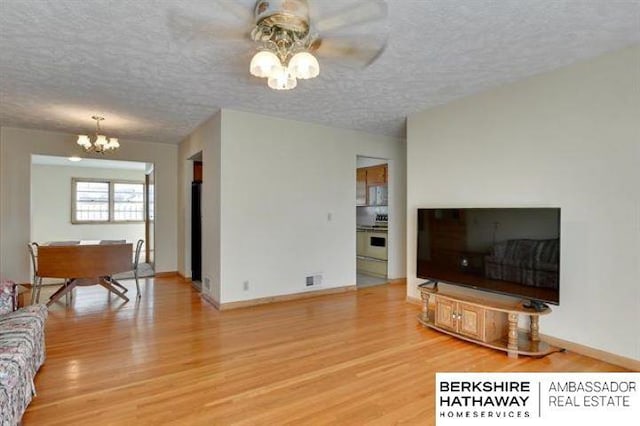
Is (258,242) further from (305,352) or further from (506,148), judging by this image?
(506,148)

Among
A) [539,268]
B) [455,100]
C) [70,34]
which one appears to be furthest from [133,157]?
[539,268]

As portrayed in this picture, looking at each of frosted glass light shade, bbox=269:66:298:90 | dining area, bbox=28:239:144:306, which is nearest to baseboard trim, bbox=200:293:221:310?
dining area, bbox=28:239:144:306

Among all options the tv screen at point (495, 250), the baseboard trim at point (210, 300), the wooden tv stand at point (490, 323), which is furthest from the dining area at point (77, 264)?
the wooden tv stand at point (490, 323)

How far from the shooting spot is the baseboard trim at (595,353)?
8.48 ft

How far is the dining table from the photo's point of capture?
417cm

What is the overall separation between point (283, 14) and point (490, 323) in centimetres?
301

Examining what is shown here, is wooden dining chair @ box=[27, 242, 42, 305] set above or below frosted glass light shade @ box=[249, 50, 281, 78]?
below

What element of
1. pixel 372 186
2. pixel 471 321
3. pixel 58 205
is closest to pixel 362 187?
pixel 372 186

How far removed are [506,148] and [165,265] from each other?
19.7 feet

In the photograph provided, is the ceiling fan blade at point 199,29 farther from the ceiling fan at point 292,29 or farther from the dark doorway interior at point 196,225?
the dark doorway interior at point 196,225

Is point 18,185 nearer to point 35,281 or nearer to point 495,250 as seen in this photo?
point 35,281

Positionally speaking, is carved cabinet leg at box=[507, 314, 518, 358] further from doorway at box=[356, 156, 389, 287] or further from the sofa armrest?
the sofa armrest

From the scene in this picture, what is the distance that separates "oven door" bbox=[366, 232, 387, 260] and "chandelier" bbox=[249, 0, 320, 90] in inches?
167

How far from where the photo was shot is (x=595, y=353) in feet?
9.12
